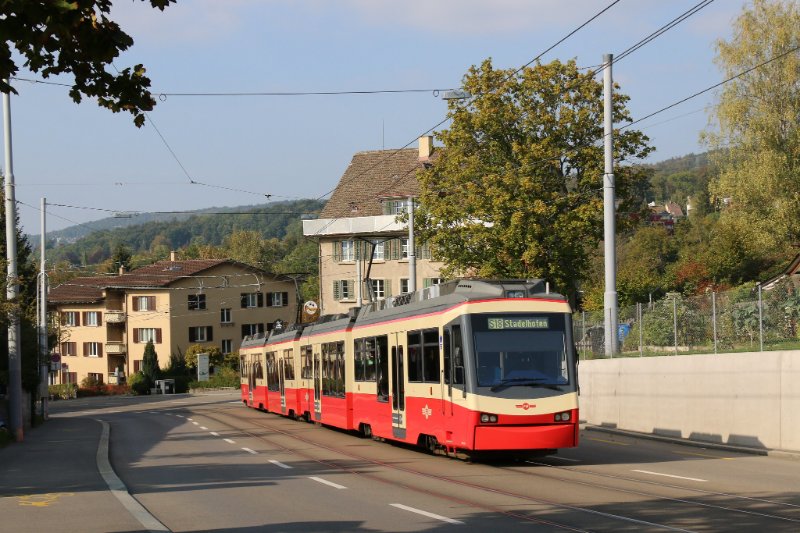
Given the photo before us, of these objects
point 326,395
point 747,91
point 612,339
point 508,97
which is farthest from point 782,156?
point 326,395

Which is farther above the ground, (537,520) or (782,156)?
(782,156)

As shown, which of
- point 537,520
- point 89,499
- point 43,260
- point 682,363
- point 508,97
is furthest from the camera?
point 43,260

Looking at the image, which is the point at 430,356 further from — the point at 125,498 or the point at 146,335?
the point at 146,335

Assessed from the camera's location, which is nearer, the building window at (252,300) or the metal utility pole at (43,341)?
the metal utility pole at (43,341)

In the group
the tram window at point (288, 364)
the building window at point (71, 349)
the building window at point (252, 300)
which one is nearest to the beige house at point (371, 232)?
the building window at point (252, 300)

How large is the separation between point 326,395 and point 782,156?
109 ft

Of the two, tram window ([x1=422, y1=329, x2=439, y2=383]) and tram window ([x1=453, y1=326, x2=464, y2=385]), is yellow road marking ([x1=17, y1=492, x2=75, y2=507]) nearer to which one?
tram window ([x1=453, y1=326, x2=464, y2=385])

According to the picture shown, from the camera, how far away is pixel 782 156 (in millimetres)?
56781

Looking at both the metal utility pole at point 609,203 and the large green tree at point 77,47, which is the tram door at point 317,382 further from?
the large green tree at point 77,47

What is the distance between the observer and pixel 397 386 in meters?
23.6

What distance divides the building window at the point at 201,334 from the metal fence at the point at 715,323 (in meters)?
77.8

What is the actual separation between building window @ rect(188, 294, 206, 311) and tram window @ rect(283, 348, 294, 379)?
220ft

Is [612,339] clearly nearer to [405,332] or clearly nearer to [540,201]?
[405,332]

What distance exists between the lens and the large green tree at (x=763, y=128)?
2243 inches
